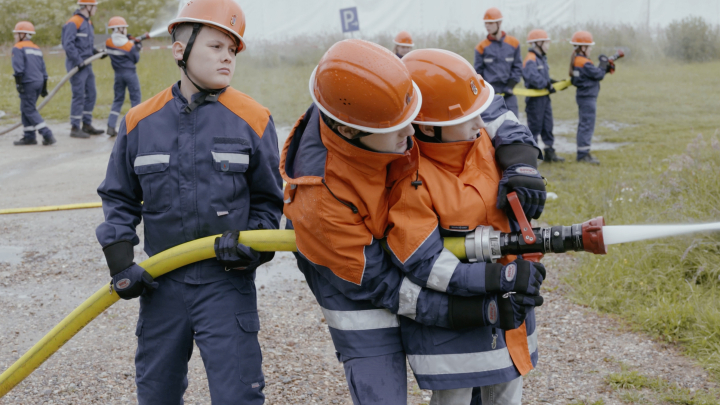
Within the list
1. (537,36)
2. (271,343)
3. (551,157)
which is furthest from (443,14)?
(271,343)

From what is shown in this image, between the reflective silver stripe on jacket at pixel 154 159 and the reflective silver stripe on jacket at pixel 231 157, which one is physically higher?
the reflective silver stripe on jacket at pixel 154 159

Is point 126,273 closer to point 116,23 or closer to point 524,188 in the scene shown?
point 524,188

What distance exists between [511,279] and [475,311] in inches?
6.2

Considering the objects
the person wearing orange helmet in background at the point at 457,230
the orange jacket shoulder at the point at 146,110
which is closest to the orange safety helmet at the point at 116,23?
the orange jacket shoulder at the point at 146,110

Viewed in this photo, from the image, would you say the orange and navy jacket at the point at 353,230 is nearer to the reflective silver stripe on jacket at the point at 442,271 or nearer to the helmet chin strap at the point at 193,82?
the reflective silver stripe on jacket at the point at 442,271

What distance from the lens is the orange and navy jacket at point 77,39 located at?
36.1ft

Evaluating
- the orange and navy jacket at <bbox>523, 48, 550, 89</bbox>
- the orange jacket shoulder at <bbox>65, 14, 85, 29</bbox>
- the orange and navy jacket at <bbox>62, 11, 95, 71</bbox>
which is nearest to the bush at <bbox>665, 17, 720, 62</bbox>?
the orange and navy jacket at <bbox>523, 48, 550, 89</bbox>

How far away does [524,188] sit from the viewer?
210 centimetres

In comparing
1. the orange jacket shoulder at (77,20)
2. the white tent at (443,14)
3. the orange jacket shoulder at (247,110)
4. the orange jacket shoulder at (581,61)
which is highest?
the orange jacket shoulder at (247,110)

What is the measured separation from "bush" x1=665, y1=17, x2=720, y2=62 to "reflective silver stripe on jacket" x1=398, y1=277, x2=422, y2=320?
19.6 m

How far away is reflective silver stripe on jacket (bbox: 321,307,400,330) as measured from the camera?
7.34ft

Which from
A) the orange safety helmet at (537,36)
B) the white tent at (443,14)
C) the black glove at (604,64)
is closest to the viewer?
the black glove at (604,64)

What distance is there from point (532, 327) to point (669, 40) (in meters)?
19.6

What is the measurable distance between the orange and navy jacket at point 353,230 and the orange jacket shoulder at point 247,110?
0.37 metres
